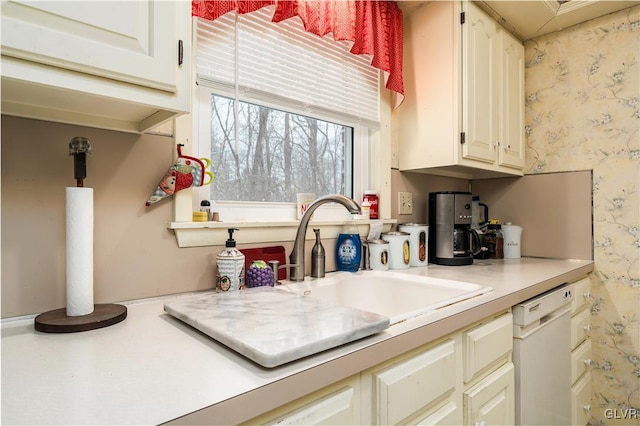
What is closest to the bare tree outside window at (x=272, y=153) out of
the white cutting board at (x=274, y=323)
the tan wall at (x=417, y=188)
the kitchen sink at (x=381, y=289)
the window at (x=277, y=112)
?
the window at (x=277, y=112)

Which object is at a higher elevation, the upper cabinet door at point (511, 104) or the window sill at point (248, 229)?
the upper cabinet door at point (511, 104)

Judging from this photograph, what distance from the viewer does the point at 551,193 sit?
6.68 feet

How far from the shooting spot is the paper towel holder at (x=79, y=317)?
2.46 ft

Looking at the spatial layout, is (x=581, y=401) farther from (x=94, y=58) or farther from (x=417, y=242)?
(x=94, y=58)

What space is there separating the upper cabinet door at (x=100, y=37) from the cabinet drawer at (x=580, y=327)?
187 centimetres

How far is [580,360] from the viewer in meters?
1.68

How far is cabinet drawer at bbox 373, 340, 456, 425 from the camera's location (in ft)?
2.40

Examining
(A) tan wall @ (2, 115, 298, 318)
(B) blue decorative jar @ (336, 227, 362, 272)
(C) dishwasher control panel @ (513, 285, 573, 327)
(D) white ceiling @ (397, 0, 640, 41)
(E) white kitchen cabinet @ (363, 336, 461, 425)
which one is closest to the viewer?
(E) white kitchen cabinet @ (363, 336, 461, 425)

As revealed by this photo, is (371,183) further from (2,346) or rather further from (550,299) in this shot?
(2,346)

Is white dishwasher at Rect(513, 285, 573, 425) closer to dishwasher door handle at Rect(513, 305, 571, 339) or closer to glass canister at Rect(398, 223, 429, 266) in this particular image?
dishwasher door handle at Rect(513, 305, 571, 339)

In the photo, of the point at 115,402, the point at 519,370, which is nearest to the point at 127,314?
the point at 115,402

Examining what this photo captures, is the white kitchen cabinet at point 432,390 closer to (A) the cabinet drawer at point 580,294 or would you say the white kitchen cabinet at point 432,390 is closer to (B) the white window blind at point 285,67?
(A) the cabinet drawer at point 580,294

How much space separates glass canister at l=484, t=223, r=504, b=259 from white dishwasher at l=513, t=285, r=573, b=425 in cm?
48

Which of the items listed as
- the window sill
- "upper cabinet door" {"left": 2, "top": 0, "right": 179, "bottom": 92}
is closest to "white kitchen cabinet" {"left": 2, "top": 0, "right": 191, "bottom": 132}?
"upper cabinet door" {"left": 2, "top": 0, "right": 179, "bottom": 92}
